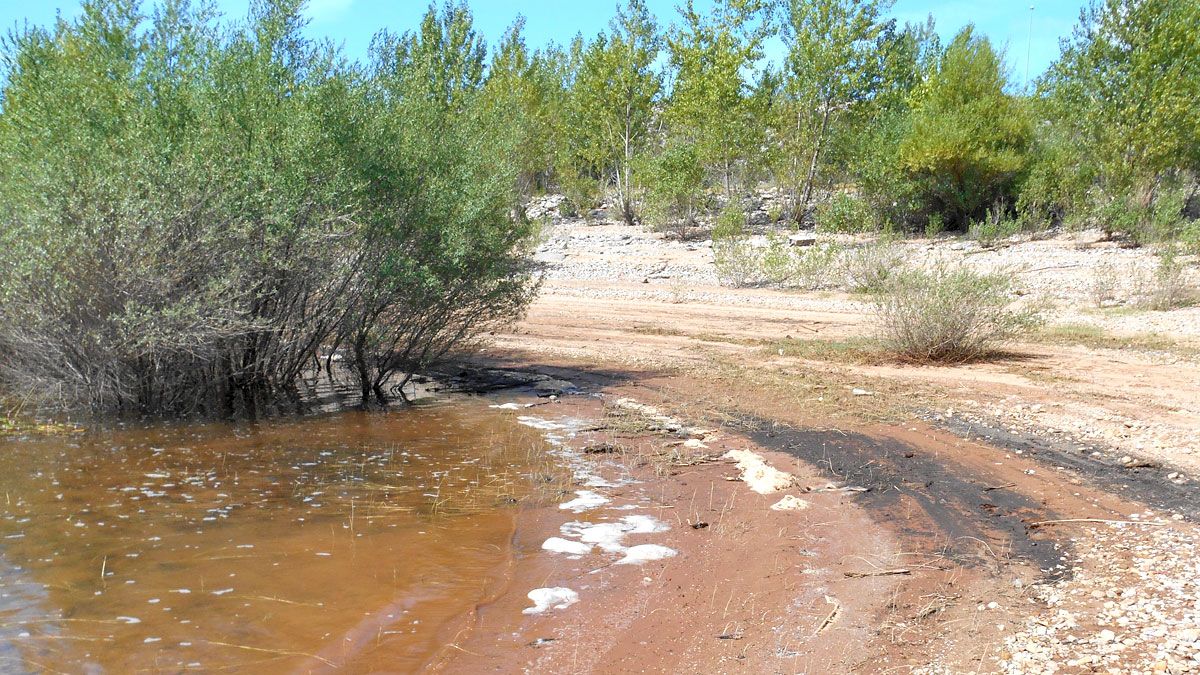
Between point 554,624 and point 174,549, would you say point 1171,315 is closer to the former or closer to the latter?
point 554,624

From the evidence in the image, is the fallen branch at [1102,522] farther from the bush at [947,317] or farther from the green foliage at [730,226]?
the green foliage at [730,226]

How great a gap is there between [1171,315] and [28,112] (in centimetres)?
1509

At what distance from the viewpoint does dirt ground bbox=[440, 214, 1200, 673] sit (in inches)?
181

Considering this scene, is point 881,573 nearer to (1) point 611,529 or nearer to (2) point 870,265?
(1) point 611,529

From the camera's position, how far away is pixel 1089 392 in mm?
10141

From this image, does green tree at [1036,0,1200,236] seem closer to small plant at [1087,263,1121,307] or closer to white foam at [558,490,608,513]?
small plant at [1087,263,1121,307]

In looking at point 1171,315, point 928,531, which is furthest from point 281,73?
point 1171,315

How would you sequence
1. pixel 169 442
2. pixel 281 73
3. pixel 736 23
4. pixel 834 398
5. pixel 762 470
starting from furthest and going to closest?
pixel 736 23, pixel 834 398, pixel 281 73, pixel 169 442, pixel 762 470

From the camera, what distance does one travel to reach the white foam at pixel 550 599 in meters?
5.30

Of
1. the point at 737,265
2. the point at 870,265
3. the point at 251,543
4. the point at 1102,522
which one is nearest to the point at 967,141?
the point at 870,265

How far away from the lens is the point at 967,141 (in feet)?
79.2

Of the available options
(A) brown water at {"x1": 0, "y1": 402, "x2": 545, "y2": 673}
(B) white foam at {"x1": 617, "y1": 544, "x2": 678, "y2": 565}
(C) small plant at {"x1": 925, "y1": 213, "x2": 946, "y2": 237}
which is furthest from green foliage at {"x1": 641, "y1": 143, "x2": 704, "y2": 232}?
(B) white foam at {"x1": 617, "y1": 544, "x2": 678, "y2": 565}

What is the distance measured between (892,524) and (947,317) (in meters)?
6.07

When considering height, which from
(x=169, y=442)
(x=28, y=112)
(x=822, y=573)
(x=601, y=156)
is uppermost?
(x=601, y=156)
